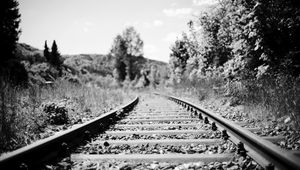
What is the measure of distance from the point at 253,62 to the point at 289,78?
5.93 ft

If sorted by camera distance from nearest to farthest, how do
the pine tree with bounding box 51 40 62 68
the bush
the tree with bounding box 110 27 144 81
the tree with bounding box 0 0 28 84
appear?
the bush → the tree with bounding box 0 0 28 84 → the tree with bounding box 110 27 144 81 → the pine tree with bounding box 51 40 62 68

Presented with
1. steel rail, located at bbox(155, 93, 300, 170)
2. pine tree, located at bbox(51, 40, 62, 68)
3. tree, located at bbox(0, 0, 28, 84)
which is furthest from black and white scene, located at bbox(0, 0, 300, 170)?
pine tree, located at bbox(51, 40, 62, 68)

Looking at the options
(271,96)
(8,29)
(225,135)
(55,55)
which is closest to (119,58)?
(55,55)

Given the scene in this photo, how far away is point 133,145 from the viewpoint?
11.4ft

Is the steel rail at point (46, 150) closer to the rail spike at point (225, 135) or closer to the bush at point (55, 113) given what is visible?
the bush at point (55, 113)

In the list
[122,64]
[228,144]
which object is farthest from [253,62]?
[122,64]

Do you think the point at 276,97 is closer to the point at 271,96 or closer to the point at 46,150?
the point at 271,96

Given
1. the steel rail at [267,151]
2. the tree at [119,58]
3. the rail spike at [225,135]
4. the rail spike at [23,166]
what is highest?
the tree at [119,58]

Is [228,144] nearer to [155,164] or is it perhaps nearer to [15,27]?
[155,164]

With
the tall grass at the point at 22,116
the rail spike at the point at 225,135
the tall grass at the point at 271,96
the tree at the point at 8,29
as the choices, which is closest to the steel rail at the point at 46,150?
the tall grass at the point at 22,116

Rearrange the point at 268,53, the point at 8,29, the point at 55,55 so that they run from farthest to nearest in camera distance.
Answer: the point at 55,55
the point at 8,29
the point at 268,53

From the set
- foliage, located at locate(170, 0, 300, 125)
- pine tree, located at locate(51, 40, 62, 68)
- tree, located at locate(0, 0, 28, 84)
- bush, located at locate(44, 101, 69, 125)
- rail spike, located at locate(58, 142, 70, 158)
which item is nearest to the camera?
rail spike, located at locate(58, 142, 70, 158)

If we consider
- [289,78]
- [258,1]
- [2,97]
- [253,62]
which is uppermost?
[258,1]

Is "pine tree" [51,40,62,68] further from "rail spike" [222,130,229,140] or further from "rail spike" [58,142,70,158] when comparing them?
"rail spike" [222,130,229,140]
